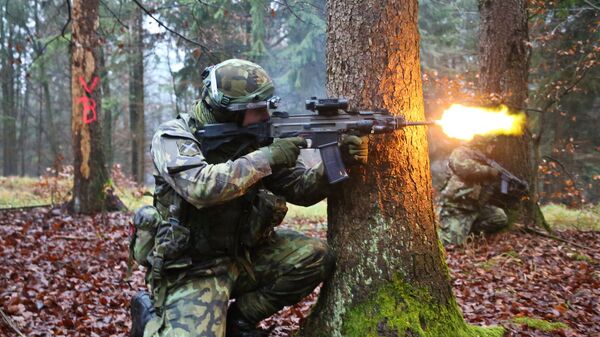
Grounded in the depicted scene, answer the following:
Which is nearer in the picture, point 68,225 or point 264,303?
point 264,303

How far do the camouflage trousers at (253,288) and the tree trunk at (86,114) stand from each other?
754cm

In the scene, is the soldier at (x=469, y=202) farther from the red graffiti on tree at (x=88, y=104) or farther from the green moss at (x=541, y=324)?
the red graffiti on tree at (x=88, y=104)

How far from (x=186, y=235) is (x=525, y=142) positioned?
269 inches

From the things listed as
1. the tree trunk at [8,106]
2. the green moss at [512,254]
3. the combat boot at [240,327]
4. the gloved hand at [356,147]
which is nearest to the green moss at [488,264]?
the green moss at [512,254]

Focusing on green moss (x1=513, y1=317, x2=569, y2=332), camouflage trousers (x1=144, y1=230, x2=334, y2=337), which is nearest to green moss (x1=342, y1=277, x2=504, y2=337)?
camouflage trousers (x1=144, y1=230, x2=334, y2=337)

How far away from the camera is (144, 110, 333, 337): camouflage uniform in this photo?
3195 millimetres

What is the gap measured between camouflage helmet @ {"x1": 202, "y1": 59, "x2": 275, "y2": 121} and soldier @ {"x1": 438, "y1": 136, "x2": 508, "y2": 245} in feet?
16.9

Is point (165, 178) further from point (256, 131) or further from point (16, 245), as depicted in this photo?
point (16, 245)

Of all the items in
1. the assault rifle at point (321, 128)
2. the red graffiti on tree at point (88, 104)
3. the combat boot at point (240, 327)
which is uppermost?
the red graffiti on tree at point (88, 104)

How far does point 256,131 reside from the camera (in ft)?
11.3

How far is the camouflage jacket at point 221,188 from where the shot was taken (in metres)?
3.17

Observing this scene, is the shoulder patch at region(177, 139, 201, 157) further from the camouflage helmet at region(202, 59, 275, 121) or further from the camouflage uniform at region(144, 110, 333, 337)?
the camouflage helmet at region(202, 59, 275, 121)

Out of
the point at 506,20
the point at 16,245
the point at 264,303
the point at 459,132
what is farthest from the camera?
the point at 506,20

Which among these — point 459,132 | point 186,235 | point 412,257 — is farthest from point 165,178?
point 459,132
